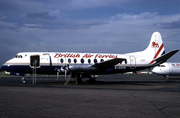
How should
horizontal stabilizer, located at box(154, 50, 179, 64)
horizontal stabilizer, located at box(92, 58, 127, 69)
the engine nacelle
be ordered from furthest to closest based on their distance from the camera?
1. horizontal stabilizer, located at box(154, 50, 179, 64)
2. horizontal stabilizer, located at box(92, 58, 127, 69)
3. the engine nacelle

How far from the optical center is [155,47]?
103 ft

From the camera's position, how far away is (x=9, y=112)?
24.9ft

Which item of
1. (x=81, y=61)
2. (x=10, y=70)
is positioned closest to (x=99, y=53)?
(x=81, y=61)

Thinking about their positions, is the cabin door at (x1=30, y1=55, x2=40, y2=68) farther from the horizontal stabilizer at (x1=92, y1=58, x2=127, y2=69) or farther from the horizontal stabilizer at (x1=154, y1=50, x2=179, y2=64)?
the horizontal stabilizer at (x1=154, y1=50, x2=179, y2=64)

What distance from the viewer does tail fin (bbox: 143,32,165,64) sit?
31.1m

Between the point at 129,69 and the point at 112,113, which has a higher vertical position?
the point at 129,69

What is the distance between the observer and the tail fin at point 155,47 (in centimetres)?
3111

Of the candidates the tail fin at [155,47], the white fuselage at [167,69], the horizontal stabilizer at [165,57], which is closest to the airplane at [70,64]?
the horizontal stabilizer at [165,57]

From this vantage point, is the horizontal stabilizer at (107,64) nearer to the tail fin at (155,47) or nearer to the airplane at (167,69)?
the tail fin at (155,47)

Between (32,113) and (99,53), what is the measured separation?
21.7 metres

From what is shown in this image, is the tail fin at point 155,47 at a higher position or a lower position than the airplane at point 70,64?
higher

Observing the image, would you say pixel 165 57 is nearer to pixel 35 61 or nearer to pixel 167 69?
pixel 167 69

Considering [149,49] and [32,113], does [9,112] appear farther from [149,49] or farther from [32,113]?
[149,49]

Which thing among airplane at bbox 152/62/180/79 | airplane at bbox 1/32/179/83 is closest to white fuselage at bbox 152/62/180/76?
airplane at bbox 152/62/180/79
